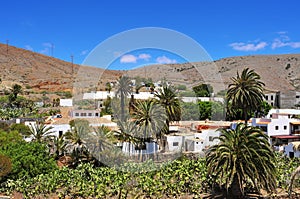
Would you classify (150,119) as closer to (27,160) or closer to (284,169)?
(27,160)

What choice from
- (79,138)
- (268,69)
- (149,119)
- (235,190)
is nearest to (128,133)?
(149,119)

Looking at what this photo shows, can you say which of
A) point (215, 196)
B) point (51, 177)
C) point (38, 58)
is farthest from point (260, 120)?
point (38, 58)

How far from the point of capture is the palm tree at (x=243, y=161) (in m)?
17.7

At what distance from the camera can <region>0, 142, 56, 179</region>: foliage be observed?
890 inches

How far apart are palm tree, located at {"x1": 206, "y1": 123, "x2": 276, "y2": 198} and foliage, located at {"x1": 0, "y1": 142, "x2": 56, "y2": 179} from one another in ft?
37.6

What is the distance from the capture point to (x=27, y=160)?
75.1ft

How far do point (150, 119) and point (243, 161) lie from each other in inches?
407

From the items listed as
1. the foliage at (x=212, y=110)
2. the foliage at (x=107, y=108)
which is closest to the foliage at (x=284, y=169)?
the foliage at (x=212, y=110)

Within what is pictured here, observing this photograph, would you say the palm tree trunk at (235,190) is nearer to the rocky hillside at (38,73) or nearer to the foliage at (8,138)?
the foliage at (8,138)

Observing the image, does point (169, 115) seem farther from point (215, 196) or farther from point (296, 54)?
point (296, 54)

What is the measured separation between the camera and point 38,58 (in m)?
132

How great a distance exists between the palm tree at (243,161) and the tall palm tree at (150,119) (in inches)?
342

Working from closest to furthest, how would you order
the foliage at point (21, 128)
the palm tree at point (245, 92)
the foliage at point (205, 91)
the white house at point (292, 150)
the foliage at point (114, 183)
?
the foliage at point (114, 183)
the white house at point (292, 150)
the palm tree at point (245, 92)
the foliage at point (21, 128)
the foliage at point (205, 91)

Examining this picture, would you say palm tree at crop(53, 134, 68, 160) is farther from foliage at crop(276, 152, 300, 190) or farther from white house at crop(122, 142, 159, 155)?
foliage at crop(276, 152, 300, 190)
